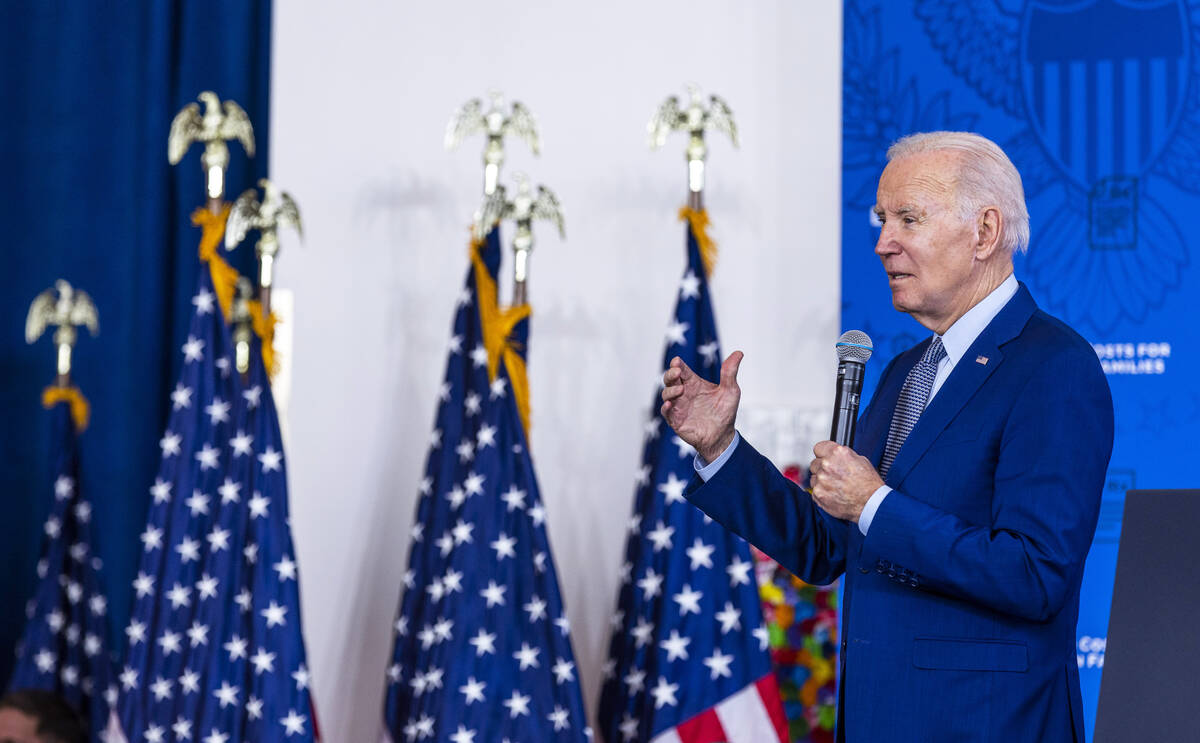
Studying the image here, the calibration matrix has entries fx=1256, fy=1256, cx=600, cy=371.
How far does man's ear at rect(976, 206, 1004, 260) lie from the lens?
2023mm

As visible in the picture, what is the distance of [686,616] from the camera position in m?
3.73

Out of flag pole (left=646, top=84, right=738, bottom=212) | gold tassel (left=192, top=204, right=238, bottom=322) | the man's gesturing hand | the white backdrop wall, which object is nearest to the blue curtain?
the white backdrop wall

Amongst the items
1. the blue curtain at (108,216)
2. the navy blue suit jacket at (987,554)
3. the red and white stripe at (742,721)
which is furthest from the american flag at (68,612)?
the navy blue suit jacket at (987,554)

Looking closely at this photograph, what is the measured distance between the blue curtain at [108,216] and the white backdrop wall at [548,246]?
14.9 inches

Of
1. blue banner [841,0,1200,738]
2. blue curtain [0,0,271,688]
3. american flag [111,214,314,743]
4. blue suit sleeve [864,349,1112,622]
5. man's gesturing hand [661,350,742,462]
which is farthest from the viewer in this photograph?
blue curtain [0,0,271,688]

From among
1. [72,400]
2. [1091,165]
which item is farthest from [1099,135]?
[72,400]

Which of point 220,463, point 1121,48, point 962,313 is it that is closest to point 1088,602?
point 1121,48

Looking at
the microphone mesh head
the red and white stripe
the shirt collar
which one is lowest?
the red and white stripe

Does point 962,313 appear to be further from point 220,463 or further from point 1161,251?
point 220,463

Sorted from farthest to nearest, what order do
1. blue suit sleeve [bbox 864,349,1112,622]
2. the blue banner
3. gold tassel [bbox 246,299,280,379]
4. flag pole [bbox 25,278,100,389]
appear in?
1. flag pole [bbox 25,278,100,389]
2. gold tassel [bbox 246,299,280,379]
3. the blue banner
4. blue suit sleeve [bbox 864,349,1112,622]

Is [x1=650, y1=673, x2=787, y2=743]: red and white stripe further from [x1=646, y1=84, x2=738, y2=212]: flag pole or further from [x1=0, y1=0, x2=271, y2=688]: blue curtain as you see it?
[x1=0, y1=0, x2=271, y2=688]: blue curtain

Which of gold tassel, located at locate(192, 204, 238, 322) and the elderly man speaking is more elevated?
gold tassel, located at locate(192, 204, 238, 322)

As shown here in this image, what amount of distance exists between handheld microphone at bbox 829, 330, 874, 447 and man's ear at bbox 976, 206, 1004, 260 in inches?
9.5

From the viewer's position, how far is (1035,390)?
1875mm
